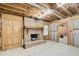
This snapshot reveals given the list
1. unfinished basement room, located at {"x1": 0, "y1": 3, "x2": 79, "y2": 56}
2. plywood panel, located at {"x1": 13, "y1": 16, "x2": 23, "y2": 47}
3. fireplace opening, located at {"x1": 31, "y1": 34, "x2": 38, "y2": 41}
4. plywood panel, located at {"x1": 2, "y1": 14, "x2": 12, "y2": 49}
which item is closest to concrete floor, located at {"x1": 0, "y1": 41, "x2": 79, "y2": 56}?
unfinished basement room, located at {"x1": 0, "y1": 3, "x2": 79, "y2": 56}

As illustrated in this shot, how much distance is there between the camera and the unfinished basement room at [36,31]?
2488 millimetres

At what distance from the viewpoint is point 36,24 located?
12.4 feet

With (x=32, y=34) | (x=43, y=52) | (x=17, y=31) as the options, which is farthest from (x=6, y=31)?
(x=43, y=52)

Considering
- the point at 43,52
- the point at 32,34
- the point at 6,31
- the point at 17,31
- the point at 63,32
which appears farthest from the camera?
the point at 32,34

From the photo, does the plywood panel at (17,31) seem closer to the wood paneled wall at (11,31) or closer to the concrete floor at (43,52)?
the wood paneled wall at (11,31)

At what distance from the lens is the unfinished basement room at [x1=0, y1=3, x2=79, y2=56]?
249 cm

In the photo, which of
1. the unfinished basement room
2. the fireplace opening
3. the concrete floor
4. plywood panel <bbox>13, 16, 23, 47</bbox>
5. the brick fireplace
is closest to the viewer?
the concrete floor

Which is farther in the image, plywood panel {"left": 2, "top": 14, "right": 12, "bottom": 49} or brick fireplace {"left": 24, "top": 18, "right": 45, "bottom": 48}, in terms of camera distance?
brick fireplace {"left": 24, "top": 18, "right": 45, "bottom": 48}

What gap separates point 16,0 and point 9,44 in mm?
1835

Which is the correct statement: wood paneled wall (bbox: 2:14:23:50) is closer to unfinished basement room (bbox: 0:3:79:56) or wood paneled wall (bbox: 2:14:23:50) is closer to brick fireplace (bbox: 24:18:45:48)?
unfinished basement room (bbox: 0:3:79:56)

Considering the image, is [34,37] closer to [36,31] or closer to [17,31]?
[36,31]

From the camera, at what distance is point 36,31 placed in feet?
12.7

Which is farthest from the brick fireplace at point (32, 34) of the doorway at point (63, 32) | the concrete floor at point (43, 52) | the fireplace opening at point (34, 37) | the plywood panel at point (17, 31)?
the doorway at point (63, 32)

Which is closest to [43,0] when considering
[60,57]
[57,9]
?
[57,9]
